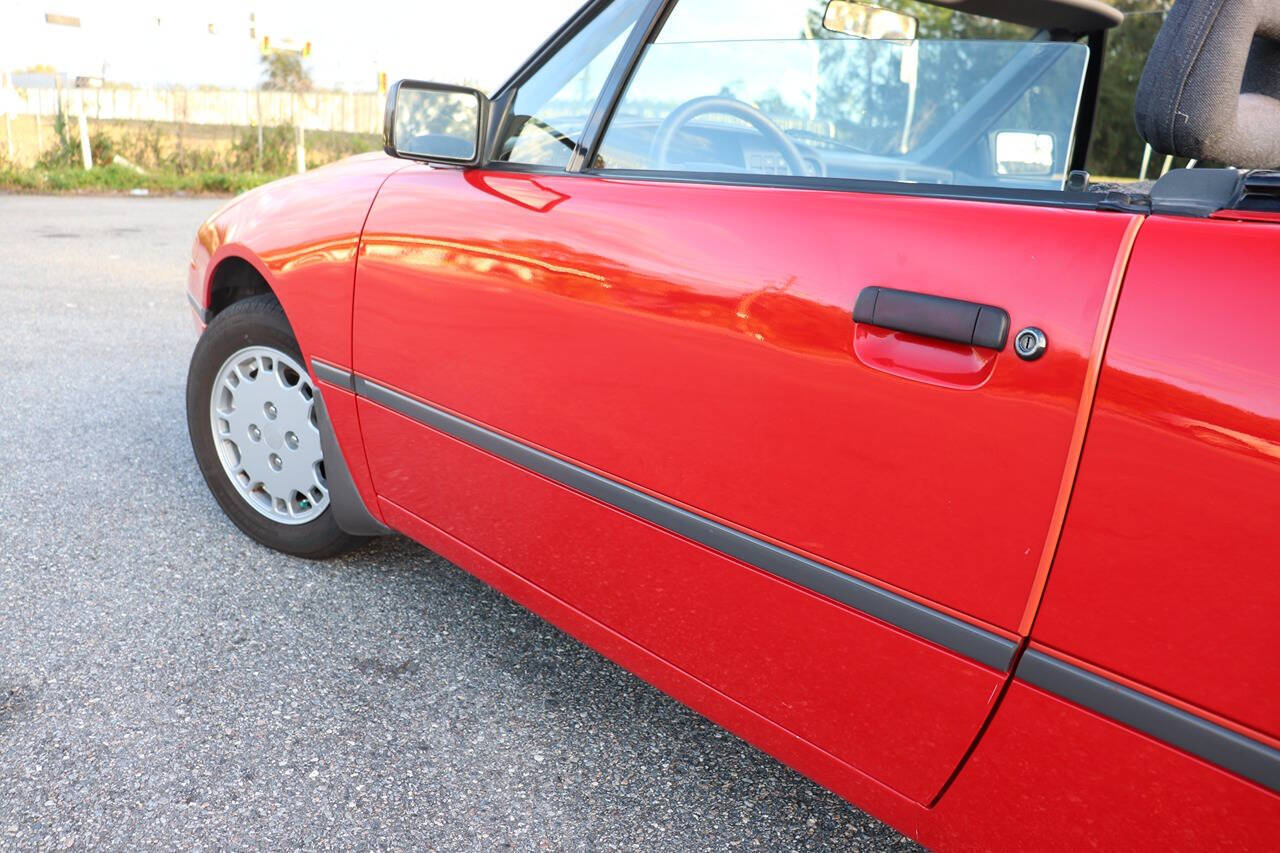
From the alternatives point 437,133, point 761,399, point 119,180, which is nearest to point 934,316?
point 761,399

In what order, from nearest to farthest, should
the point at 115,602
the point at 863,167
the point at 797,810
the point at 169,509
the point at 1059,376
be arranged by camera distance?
the point at 1059,376 → the point at 797,810 → the point at 863,167 → the point at 115,602 → the point at 169,509

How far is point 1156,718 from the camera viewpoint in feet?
3.72

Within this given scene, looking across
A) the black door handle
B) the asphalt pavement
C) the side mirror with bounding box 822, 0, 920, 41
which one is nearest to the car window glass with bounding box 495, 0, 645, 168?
the side mirror with bounding box 822, 0, 920, 41

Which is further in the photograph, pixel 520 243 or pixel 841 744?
pixel 520 243

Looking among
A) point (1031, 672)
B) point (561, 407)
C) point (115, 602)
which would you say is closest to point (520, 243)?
point (561, 407)

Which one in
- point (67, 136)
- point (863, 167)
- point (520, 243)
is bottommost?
point (67, 136)

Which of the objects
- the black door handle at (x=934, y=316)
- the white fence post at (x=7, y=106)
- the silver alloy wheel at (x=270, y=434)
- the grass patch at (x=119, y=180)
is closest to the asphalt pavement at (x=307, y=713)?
the silver alloy wheel at (x=270, y=434)

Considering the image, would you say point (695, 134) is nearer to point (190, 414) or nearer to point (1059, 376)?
point (1059, 376)

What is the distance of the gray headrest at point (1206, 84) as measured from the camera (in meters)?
1.32

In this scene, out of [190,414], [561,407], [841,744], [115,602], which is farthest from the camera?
[190,414]

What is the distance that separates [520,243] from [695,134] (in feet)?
1.49

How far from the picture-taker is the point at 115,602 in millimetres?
2631

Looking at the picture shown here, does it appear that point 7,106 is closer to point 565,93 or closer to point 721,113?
point 565,93

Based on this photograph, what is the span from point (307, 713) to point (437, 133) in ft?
4.34
